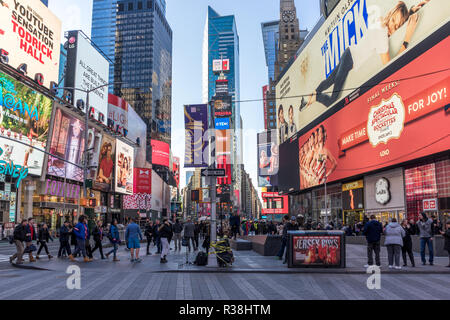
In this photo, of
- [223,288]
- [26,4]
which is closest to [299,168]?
[26,4]

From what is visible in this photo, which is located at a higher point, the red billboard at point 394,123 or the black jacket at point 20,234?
the red billboard at point 394,123

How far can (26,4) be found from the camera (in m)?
47.7

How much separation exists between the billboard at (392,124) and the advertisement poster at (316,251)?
14803 millimetres

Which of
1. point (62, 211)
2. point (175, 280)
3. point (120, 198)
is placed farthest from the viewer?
point (120, 198)

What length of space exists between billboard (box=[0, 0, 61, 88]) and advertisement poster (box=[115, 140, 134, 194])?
95.9 feet

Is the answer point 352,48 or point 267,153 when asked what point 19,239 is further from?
point 267,153

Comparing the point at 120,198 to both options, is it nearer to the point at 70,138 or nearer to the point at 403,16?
the point at 70,138

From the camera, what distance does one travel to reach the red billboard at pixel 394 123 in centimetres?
2577

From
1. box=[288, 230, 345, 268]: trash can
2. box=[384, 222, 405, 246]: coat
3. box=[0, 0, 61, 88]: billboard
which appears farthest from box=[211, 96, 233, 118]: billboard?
box=[0, 0, 61, 88]: billboard

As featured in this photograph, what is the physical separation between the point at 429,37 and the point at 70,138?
151 feet

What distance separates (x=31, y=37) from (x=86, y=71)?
770 inches

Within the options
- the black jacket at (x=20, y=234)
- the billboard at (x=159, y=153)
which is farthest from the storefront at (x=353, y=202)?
the billboard at (x=159, y=153)

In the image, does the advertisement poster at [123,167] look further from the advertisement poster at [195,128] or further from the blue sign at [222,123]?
the blue sign at [222,123]

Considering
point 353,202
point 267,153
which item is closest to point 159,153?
point 267,153
